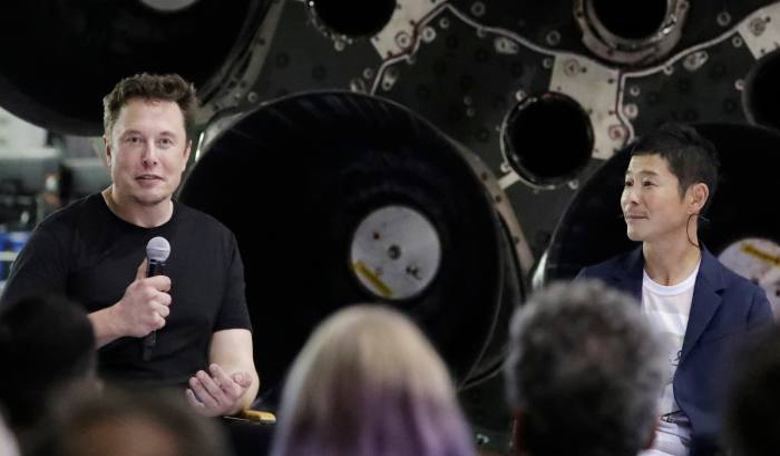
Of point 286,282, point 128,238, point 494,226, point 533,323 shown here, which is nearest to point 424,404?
point 533,323

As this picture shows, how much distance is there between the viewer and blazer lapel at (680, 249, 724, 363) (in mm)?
2684

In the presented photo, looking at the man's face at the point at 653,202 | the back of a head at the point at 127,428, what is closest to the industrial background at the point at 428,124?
the man's face at the point at 653,202

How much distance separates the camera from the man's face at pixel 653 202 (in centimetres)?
280

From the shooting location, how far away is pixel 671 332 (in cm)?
273

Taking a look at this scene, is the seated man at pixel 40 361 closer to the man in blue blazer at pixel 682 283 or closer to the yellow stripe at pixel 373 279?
the man in blue blazer at pixel 682 283

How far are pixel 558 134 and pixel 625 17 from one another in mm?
315

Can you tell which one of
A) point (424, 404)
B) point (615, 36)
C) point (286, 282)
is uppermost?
point (615, 36)

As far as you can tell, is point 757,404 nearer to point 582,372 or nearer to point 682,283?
point 582,372

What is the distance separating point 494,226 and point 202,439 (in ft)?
6.79

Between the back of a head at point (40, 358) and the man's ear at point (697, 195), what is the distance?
1.54m

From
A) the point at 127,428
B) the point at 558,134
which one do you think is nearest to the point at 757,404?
the point at 127,428

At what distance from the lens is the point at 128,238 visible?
251 cm

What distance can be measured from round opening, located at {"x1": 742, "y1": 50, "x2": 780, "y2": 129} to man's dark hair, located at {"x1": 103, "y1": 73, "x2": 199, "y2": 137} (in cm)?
132

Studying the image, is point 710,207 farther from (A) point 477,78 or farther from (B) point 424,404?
(B) point 424,404
